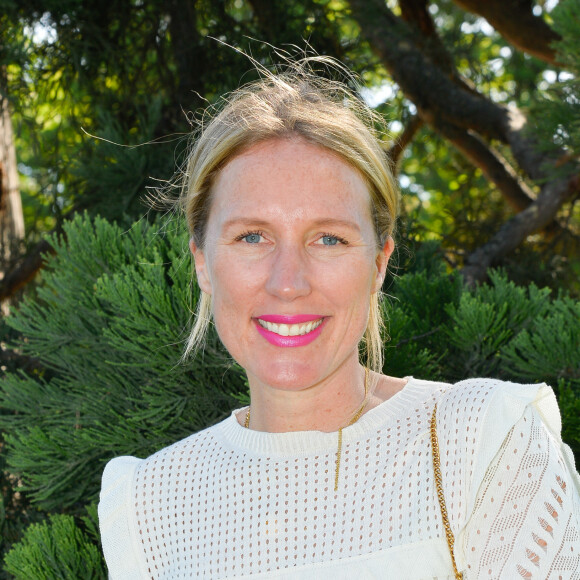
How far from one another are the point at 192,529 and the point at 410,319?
0.98 m

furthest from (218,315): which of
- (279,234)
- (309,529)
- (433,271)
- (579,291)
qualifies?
(579,291)

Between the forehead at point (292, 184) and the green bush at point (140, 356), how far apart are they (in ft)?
2.23

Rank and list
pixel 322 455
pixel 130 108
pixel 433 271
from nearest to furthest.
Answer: pixel 322 455
pixel 433 271
pixel 130 108

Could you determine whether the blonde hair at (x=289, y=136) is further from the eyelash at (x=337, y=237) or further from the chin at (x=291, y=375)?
the chin at (x=291, y=375)

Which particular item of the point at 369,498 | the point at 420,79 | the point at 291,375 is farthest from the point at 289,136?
the point at 420,79

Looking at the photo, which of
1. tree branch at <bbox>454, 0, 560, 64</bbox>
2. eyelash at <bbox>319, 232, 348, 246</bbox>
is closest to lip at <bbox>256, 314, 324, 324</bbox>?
eyelash at <bbox>319, 232, 348, 246</bbox>

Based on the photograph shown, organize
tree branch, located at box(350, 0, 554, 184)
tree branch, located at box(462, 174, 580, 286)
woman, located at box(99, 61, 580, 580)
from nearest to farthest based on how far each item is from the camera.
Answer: woman, located at box(99, 61, 580, 580) < tree branch, located at box(462, 174, 580, 286) < tree branch, located at box(350, 0, 554, 184)

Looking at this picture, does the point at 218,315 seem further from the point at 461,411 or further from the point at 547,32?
the point at 547,32

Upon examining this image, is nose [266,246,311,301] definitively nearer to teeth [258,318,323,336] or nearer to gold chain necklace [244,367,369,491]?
teeth [258,318,323,336]

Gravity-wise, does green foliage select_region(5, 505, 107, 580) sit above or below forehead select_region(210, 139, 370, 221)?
below

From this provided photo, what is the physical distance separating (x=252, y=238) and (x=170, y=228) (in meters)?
1.07

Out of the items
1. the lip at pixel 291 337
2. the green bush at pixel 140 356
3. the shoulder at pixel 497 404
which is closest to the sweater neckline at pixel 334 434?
the shoulder at pixel 497 404

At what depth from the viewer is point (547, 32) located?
163 inches

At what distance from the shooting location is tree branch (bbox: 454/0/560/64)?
13.5 feet
